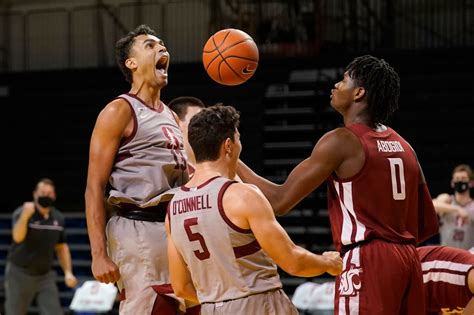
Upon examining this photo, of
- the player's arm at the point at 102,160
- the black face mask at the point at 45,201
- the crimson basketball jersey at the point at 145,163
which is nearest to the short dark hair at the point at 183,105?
the crimson basketball jersey at the point at 145,163

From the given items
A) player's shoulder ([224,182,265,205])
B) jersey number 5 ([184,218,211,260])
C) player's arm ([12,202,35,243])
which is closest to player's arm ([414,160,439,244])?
player's shoulder ([224,182,265,205])

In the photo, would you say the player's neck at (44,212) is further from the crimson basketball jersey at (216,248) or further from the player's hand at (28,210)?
the crimson basketball jersey at (216,248)

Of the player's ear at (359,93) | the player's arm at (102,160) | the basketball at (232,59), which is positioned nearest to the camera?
the player's ear at (359,93)

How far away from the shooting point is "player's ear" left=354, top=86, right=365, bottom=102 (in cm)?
445

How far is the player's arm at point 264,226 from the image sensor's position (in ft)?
12.4

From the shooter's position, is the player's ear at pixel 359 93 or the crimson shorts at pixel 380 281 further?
the player's ear at pixel 359 93

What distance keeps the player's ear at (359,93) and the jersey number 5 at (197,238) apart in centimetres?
107

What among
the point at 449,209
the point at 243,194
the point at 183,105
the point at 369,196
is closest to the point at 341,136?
the point at 369,196

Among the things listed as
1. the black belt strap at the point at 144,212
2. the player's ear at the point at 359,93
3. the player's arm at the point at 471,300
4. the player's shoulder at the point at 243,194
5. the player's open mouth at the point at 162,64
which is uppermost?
the player's open mouth at the point at 162,64

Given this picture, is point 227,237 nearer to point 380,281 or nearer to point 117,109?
point 380,281

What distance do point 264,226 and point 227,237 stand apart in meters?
0.18

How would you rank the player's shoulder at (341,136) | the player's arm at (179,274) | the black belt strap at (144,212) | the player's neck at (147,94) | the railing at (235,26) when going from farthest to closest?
the railing at (235,26), the player's neck at (147,94), the black belt strap at (144,212), the player's shoulder at (341,136), the player's arm at (179,274)

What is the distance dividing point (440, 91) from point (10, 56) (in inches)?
284

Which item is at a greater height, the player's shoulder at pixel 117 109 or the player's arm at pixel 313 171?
the player's shoulder at pixel 117 109
